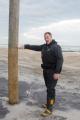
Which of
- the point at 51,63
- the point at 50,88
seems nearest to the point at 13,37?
the point at 51,63

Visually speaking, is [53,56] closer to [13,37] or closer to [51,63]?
[51,63]

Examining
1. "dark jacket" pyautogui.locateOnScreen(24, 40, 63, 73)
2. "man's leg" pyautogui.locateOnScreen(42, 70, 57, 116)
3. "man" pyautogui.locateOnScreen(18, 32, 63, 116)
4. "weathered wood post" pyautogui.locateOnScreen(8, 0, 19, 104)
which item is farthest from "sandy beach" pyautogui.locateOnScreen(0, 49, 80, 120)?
"dark jacket" pyautogui.locateOnScreen(24, 40, 63, 73)

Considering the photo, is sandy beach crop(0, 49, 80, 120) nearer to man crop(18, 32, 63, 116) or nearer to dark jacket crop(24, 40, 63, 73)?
man crop(18, 32, 63, 116)

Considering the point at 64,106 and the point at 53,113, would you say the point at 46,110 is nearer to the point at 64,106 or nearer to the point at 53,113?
the point at 53,113

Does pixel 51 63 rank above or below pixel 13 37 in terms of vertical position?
below

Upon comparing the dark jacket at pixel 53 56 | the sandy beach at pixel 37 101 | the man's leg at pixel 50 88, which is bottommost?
the sandy beach at pixel 37 101

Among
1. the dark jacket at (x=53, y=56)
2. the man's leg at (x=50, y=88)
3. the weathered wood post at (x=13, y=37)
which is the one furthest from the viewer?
the weathered wood post at (x=13, y=37)

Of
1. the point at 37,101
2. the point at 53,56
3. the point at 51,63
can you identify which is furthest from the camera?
the point at 37,101

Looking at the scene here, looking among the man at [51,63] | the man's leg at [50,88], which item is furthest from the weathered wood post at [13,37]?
the man's leg at [50,88]

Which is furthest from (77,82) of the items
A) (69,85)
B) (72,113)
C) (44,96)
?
(72,113)

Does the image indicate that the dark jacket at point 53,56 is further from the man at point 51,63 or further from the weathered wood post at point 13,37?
the weathered wood post at point 13,37

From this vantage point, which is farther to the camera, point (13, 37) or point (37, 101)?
point (37, 101)

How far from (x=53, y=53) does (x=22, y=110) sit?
1.67 m

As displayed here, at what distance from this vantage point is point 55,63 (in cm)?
881
